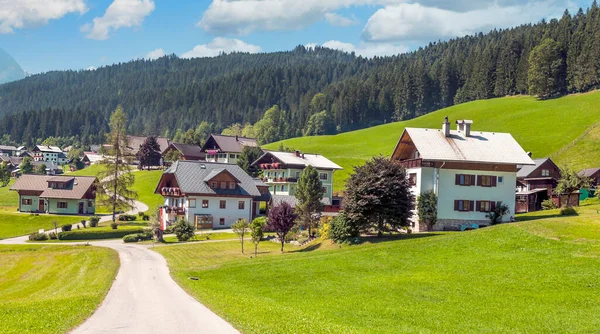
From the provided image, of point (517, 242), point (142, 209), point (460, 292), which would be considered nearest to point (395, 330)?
point (460, 292)

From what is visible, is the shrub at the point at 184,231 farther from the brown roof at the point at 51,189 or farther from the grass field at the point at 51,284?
the brown roof at the point at 51,189

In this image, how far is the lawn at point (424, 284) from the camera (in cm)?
2014

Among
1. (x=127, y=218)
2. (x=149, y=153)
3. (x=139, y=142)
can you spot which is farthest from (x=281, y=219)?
(x=139, y=142)

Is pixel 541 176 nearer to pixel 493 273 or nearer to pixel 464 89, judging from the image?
pixel 493 273

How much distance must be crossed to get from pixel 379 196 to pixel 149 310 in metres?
27.5

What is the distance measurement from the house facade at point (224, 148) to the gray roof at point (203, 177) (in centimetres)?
4777

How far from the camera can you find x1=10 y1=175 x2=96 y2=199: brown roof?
8869 cm

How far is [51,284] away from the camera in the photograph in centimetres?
3528

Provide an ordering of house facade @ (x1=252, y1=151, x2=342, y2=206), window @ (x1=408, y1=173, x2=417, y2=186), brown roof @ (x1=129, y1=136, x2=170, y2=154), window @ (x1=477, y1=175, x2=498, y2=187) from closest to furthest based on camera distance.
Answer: window @ (x1=408, y1=173, x2=417, y2=186)
window @ (x1=477, y1=175, x2=498, y2=187)
house facade @ (x1=252, y1=151, x2=342, y2=206)
brown roof @ (x1=129, y1=136, x2=170, y2=154)

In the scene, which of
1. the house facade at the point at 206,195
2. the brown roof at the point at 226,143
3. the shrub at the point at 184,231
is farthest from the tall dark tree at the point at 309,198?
the brown roof at the point at 226,143

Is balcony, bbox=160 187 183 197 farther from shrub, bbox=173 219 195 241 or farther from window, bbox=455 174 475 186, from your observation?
window, bbox=455 174 475 186

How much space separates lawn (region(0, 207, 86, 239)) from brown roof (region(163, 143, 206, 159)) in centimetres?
5496

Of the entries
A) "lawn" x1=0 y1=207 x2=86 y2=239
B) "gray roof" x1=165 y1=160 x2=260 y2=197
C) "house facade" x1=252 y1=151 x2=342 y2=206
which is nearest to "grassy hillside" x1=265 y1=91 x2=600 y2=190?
"house facade" x1=252 y1=151 x2=342 y2=206

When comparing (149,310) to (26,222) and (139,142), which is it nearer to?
(26,222)
